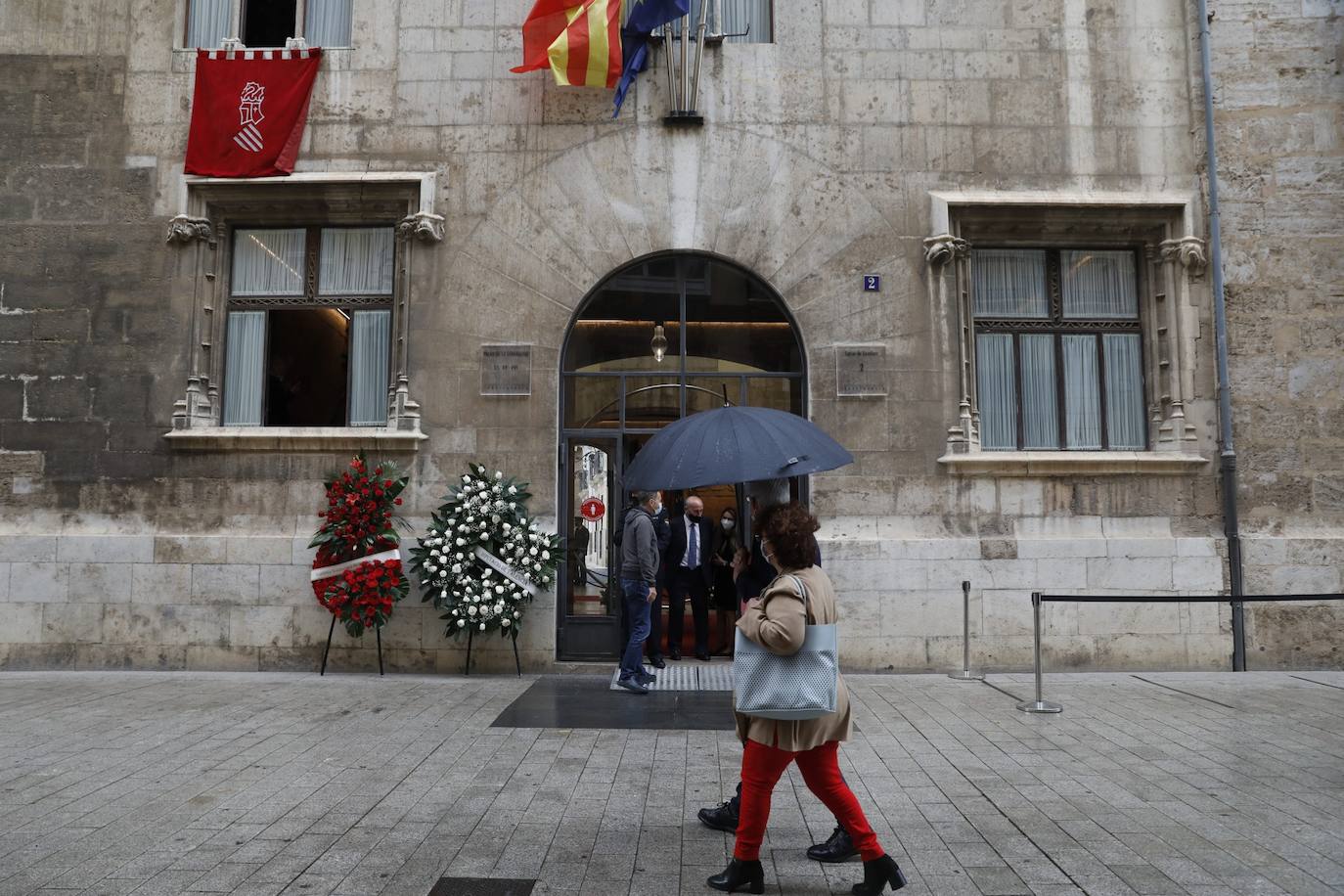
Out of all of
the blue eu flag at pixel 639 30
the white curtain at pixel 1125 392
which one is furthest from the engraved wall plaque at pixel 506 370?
the white curtain at pixel 1125 392

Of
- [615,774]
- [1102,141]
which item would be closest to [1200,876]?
[615,774]

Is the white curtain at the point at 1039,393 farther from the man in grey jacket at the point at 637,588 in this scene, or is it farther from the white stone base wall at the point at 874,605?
the man in grey jacket at the point at 637,588

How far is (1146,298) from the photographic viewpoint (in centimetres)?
1145

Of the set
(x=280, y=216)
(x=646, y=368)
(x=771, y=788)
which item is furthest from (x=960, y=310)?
(x=280, y=216)

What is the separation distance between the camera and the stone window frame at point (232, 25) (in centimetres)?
1158

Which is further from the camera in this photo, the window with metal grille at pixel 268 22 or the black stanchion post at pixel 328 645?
the window with metal grille at pixel 268 22

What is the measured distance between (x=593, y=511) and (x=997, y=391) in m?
5.15

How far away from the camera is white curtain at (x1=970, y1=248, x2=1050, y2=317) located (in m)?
11.5

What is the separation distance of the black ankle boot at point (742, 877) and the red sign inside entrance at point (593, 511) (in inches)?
281

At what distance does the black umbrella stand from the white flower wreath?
4.77 metres

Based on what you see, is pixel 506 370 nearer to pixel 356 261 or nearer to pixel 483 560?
pixel 483 560

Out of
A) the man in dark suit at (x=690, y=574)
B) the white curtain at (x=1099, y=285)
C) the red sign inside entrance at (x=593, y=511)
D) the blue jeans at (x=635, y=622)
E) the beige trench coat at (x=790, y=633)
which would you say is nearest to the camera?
the beige trench coat at (x=790, y=633)

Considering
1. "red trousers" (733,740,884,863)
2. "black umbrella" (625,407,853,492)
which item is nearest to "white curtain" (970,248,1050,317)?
"black umbrella" (625,407,853,492)

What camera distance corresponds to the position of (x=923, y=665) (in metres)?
10.6
